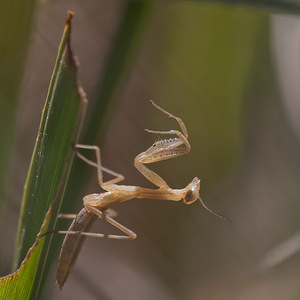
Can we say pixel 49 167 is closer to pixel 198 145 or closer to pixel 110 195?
pixel 110 195

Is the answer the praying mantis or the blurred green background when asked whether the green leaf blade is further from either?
the blurred green background

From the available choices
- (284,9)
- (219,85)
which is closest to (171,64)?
(219,85)

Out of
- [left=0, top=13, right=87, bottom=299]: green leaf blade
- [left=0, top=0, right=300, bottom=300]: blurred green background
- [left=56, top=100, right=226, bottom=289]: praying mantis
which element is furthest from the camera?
[left=0, top=0, right=300, bottom=300]: blurred green background

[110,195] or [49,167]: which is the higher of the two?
[49,167]

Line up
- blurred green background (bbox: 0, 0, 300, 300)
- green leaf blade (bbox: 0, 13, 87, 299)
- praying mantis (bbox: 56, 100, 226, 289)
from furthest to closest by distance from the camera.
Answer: blurred green background (bbox: 0, 0, 300, 300) → praying mantis (bbox: 56, 100, 226, 289) → green leaf blade (bbox: 0, 13, 87, 299)

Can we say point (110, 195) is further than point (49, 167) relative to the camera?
Yes

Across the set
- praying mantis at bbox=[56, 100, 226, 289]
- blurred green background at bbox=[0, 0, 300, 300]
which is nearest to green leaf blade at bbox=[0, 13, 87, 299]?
praying mantis at bbox=[56, 100, 226, 289]

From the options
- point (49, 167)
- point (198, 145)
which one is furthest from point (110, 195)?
point (198, 145)

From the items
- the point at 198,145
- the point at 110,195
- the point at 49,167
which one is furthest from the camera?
the point at 198,145
